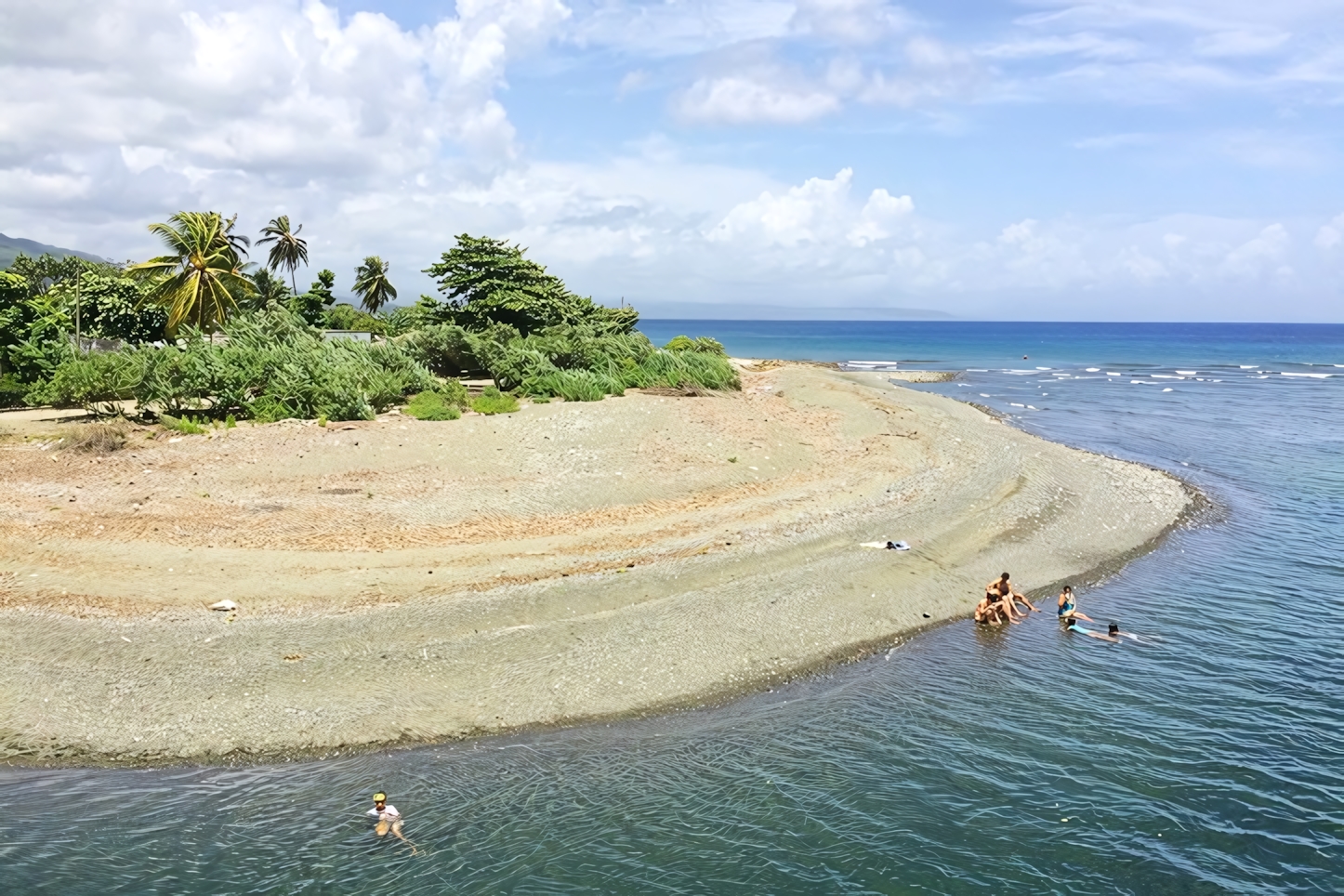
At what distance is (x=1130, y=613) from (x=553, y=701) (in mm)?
11330

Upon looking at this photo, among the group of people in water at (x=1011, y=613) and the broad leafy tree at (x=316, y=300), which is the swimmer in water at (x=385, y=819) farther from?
the broad leafy tree at (x=316, y=300)

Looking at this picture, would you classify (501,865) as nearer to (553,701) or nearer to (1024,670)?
(553,701)

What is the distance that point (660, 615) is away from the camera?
14859 millimetres

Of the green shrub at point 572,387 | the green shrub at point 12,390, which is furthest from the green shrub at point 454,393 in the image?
the green shrub at point 12,390

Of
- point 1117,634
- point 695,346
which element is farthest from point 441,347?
point 1117,634

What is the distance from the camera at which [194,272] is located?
34.0 meters

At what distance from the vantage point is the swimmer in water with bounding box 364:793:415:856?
31.8ft

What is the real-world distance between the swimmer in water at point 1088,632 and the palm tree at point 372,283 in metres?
63.8

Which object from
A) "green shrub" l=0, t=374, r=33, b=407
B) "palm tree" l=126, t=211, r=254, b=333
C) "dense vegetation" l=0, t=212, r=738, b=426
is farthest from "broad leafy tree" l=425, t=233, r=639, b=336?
"green shrub" l=0, t=374, r=33, b=407

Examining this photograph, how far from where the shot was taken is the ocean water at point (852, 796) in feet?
30.7

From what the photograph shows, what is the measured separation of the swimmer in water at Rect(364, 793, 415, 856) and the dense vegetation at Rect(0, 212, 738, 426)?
61.2ft

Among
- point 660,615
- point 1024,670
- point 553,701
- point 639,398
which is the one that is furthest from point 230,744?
point 639,398

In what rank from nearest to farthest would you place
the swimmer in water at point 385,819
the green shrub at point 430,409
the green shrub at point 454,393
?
1. the swimmer in water at point 385,819
2. the green shrub at point 430,409
3. the green shrub at point 454,393

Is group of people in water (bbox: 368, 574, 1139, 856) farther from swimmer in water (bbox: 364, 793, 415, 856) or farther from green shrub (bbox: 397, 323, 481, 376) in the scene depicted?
green shrub (bbox: 397, 323, 481, 376)
